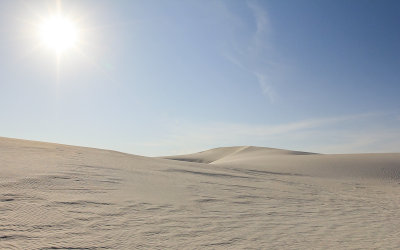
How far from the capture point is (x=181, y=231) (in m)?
4.37

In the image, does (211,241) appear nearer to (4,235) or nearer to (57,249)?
(57,249)

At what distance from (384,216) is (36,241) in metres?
7.98

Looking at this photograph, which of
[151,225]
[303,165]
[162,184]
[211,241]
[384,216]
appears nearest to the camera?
[211,241]

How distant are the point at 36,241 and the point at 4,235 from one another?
Result: 0.35 metres

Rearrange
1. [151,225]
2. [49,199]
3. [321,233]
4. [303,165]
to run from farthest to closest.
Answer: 1. [303,165]
2. [321,233]
3. [49,199]
4. [151,225]

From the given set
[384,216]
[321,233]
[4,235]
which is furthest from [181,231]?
[384,216]

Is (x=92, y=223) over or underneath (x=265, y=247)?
over

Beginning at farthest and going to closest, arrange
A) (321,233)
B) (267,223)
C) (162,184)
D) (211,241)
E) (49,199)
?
(162,184)
(267,223)
(321,233)
(49,199)
(211,241)

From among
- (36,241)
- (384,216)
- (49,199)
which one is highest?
(49,199)

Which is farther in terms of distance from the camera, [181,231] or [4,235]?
[181,231]

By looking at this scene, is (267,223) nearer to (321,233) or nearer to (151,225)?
(321,233)

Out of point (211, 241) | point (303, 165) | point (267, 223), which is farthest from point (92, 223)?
point (303, 165)

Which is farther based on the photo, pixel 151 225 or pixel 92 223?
pixel 151 225

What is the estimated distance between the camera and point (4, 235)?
3.19 metres
